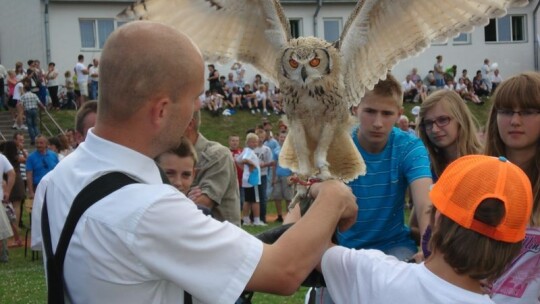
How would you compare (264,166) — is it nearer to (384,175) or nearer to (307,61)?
(384,175)

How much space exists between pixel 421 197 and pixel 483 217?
119cm

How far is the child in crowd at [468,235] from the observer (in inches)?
77.5

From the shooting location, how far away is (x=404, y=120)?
445 inches

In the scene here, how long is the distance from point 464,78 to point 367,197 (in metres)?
27.0

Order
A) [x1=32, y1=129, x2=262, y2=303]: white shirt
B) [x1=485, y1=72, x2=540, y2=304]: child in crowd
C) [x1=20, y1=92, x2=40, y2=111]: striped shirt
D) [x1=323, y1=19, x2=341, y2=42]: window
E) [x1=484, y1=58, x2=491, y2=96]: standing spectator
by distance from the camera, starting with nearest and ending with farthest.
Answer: [x1=32, y1=129, x2=262, y2=303]: white shirt < [x1=485, y1=72, x2=540, y2=304]: child in crowd < [x1=20, y1=92, x2=40, y2=111]: striped shirt < [x1=323, y1=19, x2=341, y2=42]: window < [x1=484, y1=58, x2=491, y2=96]: standing spectator

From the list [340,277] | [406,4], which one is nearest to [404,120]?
[406,4]

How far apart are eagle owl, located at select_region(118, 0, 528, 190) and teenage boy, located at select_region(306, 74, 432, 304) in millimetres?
175

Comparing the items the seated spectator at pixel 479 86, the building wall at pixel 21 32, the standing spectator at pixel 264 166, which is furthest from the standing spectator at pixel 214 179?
the seated spectator at pixel 479 86

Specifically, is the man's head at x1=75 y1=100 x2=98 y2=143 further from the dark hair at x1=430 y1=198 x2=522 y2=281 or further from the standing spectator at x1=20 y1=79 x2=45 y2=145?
the standing spectator at x1=20 y1=79 x2=45 y2=145

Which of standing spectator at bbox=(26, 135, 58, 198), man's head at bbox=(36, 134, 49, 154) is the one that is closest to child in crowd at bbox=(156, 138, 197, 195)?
man's head at bbox=(36, 134, 49, 154)

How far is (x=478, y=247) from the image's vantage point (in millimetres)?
1964

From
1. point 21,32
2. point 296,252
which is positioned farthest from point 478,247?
point 21,32

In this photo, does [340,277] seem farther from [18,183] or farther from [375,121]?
[18,183]

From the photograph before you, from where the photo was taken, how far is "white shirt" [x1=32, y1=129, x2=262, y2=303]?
1.67 m
